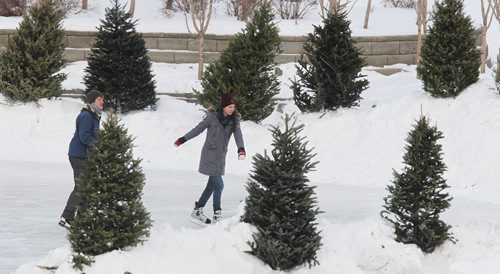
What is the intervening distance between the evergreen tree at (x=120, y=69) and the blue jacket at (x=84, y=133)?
799 cm

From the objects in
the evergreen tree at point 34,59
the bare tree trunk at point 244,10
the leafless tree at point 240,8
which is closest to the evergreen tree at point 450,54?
the evergreen tree at point 34,59

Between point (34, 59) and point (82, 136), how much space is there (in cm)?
889

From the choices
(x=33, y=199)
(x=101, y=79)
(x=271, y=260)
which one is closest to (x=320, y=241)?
→ (x=271, y=260)

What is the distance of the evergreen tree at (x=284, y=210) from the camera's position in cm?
882

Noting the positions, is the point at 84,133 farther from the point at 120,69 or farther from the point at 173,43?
the point at 173,43

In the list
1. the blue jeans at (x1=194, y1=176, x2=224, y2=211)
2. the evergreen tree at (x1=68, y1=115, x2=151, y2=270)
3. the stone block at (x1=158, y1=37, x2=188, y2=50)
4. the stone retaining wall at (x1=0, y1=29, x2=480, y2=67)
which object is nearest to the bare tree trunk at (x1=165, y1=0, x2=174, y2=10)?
the stone retaining wall at (x1=0, y1=29, x2=480, y2=67)

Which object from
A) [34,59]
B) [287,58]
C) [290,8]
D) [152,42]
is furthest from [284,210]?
[290,8]

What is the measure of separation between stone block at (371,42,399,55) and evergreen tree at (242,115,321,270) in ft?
64.8

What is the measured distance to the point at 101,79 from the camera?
18.4 m

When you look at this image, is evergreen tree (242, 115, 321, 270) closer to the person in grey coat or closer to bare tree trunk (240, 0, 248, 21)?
the person in grey coat

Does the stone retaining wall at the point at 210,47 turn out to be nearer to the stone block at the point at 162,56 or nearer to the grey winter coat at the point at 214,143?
the stone block at the point at 162,56

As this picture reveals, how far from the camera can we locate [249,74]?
17500 mm

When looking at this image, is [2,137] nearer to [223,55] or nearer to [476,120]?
[223,55]

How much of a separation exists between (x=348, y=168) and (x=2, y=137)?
23.4 ft
